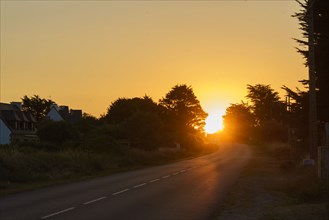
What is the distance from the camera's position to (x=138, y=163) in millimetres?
50500

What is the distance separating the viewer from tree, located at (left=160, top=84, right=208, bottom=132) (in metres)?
118

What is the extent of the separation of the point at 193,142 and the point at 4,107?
3398 cm

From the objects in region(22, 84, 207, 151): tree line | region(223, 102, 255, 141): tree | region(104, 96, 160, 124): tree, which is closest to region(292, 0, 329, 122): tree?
region(22, 84, 207, 151): tree line

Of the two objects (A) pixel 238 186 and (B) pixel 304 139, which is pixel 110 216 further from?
(B) pixel 304 139

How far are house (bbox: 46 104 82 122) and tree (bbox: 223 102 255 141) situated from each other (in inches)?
2311


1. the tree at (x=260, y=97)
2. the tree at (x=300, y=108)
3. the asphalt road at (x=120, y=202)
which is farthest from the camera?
the tree at (x=260, y=97)

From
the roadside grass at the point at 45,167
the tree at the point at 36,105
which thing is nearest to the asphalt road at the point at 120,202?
the roadside grass at the point at 45,167

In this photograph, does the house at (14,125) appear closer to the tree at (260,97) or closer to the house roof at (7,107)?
the house roof at (7,107)

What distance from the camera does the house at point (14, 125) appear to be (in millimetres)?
91750

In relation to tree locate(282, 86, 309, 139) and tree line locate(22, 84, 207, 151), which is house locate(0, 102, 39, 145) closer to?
tree line locate(22, 84, 207, 151)

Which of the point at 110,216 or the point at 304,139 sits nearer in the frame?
the point at 110,216

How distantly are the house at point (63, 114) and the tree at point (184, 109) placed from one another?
1960 centimetres

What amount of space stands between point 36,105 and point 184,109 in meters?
36.1

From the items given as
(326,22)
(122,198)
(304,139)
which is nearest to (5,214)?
(122,198)
